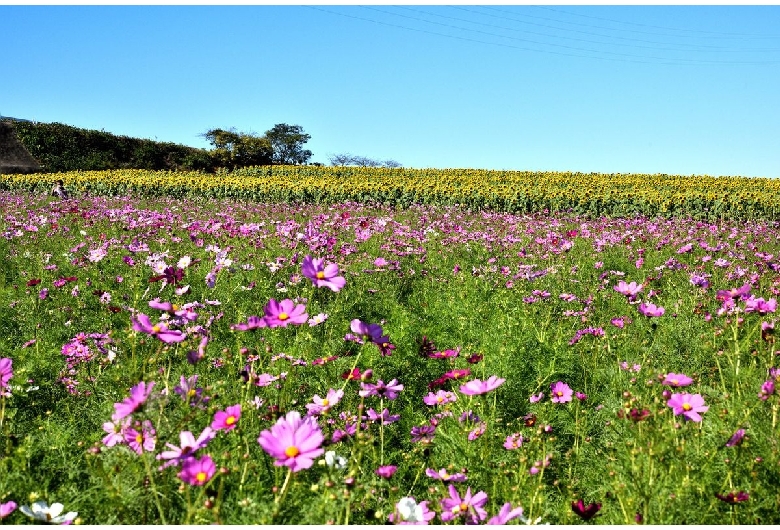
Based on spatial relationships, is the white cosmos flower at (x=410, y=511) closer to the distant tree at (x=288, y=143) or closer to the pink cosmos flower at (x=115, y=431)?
the pink cosmos flower at (x=115, y=431)

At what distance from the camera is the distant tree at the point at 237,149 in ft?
107

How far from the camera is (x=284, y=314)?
177 centimetres

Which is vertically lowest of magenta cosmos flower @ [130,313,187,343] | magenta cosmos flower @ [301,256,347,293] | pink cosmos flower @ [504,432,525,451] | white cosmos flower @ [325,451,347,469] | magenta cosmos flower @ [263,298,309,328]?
pink cosmos flower @ [504,432,525,451]

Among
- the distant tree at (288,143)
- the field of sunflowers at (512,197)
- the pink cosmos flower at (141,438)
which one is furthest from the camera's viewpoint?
the distant tree at (288,143)

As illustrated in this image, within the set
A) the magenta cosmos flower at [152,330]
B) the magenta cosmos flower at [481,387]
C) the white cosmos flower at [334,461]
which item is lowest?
the white cosmos flower at [334,461]

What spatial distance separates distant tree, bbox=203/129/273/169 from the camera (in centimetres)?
3247

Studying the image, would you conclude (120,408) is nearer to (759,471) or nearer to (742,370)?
(759,471)

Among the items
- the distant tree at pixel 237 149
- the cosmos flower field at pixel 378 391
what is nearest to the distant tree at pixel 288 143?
the distant tree at pixel 237 149

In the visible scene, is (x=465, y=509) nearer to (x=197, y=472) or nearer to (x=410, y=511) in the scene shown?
(x=410, y=511)

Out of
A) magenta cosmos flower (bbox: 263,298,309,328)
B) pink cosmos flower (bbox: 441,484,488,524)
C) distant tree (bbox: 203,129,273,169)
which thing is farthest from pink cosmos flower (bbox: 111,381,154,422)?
distant tree (bbox: 203,129,273,169)

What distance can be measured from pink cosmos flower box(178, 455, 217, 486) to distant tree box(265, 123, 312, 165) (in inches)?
1694

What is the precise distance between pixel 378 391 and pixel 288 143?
42.7 m

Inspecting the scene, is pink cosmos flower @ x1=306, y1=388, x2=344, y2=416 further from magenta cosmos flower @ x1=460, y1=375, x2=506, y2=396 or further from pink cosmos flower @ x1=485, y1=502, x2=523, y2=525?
pink cosmos flower @ x1=485, y1=502, x2=523, y2=525

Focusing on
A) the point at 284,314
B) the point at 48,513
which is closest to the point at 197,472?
the point at 48,513
